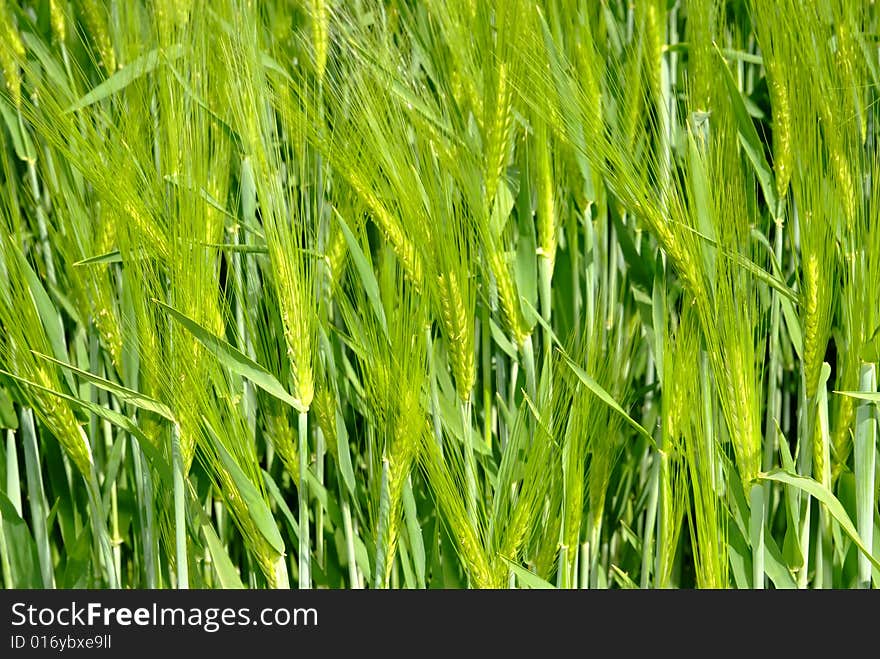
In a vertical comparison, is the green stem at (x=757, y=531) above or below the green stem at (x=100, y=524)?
below

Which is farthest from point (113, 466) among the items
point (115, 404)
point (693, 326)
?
point (693, 326)

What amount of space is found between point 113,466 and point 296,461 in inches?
7.1

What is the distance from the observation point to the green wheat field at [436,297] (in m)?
0.74

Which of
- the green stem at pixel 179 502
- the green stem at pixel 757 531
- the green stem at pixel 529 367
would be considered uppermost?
the green stem at pixel 529 367

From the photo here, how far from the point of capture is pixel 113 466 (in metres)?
0.87

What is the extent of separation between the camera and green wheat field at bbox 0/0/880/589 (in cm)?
74

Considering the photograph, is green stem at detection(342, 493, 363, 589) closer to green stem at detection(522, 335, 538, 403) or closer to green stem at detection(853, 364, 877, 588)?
green stem at detection(522, 335, 538, 403)

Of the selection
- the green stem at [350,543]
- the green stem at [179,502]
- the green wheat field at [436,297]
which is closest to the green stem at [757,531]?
the green wheat field at [436,297]

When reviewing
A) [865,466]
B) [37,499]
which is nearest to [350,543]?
[37,499]

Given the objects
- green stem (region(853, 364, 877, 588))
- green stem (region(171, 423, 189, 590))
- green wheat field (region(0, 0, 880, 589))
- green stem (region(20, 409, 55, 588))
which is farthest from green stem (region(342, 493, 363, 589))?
green stem (region(853, 364, 877, 588))

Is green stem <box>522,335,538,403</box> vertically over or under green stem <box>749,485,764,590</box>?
over

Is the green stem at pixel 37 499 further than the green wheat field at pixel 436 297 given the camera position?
Yes

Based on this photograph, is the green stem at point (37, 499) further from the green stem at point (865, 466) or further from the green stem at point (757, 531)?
the green stem at point (865, 466)

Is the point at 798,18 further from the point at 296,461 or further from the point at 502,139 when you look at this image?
the point at 296,461
